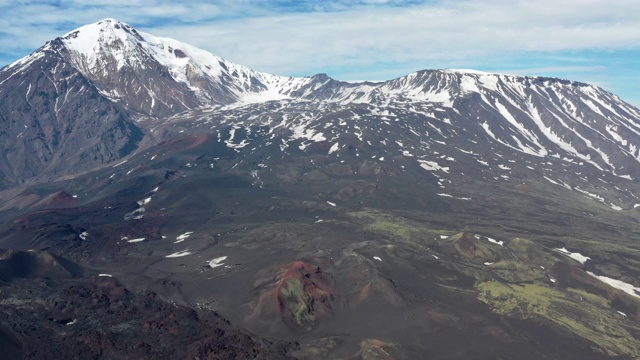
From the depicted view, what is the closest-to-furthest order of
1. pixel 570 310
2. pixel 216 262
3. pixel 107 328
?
pixel 107 328 < pixel 570 310 < pixel 216 262

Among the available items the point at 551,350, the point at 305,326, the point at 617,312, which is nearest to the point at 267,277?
the point at 305,326

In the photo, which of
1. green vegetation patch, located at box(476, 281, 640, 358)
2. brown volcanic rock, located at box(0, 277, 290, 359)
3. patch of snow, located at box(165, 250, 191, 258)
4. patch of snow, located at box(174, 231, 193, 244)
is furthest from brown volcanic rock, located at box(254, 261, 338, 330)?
patch of snow, located at box(174, 231, 193, 244)

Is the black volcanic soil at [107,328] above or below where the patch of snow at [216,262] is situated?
above

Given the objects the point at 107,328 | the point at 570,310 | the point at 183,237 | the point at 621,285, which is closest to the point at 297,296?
the point at 107,328

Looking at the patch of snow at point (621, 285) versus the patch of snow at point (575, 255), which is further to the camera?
the patch of snow at point (575, 255)

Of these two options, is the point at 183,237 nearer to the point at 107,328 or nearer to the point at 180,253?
the point at 180,253

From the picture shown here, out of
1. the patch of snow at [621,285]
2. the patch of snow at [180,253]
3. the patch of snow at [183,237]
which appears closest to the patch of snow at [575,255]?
the patch of snow at [621,285]

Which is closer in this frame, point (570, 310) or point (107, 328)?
point (107, 328)

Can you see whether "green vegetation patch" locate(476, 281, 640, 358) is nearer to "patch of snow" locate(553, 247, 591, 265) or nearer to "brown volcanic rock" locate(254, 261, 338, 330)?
"patch of snow" locate(553, 247, 591, 265)

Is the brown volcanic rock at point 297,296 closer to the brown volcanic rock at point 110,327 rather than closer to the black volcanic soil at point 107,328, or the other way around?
the black volcanic soil at point 107,328
